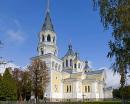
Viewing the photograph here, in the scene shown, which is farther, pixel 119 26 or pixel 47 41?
pixel 47 41

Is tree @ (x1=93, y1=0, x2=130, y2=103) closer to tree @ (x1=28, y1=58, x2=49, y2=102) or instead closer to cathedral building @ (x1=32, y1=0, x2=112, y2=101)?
tree @ (x1=28, y1=58, x2=49, y2=102)

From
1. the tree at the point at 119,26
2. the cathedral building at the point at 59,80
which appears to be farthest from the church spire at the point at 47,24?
the tree at the point at 119,26

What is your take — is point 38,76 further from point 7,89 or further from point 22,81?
point 7,89

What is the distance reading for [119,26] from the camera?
21625 millimetres

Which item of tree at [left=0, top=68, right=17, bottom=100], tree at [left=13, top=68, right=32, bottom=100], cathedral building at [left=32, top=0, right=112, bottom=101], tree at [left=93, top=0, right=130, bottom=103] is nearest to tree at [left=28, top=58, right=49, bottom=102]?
tree at [left=13, top=68, right=32, bottom=100]

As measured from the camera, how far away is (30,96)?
73.2m

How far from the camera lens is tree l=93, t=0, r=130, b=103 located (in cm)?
2077

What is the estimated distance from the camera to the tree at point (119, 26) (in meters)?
20.8

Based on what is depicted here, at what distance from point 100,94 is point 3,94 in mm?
36982

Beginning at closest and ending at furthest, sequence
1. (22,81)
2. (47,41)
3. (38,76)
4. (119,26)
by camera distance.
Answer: (119,26)
(38,76)
(22,81)
(47,41)

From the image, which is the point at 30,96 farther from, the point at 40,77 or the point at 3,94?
the point at 3,94

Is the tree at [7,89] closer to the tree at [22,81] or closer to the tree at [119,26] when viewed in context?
the tree at [22,81]

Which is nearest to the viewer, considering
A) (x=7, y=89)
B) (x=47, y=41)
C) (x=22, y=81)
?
(x=7, y=89)

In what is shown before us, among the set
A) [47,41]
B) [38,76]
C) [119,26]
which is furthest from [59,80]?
[119,26]
